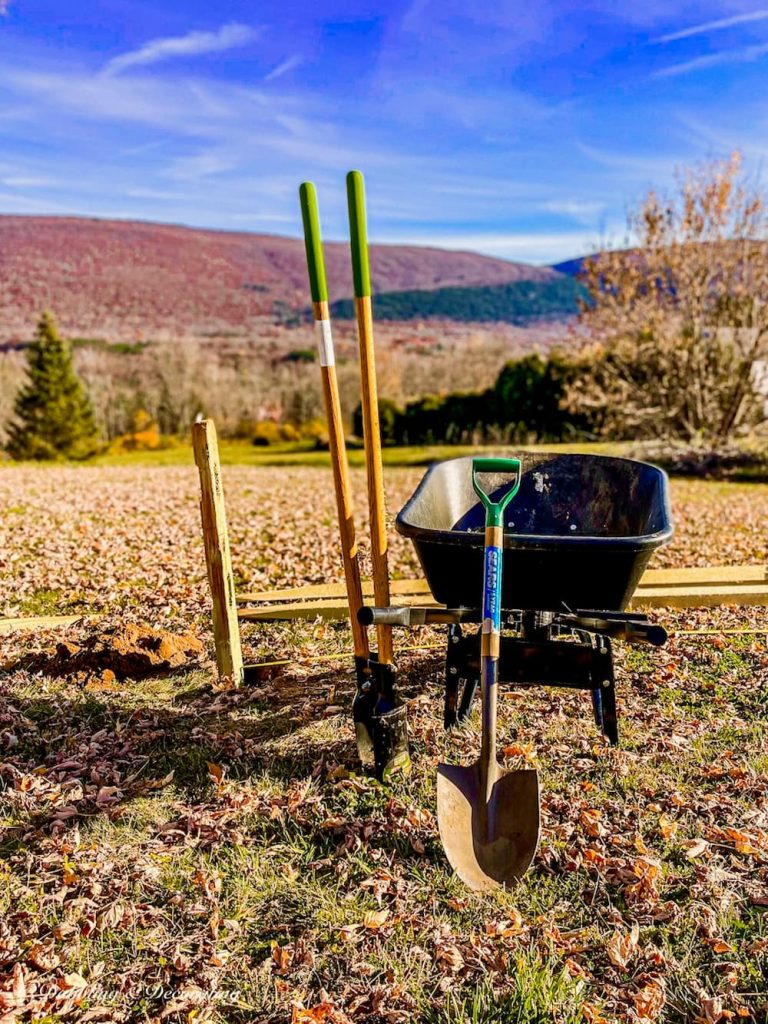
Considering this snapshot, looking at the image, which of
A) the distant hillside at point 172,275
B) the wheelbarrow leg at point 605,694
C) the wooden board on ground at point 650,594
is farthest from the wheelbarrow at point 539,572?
the distant hillside at point 172,275

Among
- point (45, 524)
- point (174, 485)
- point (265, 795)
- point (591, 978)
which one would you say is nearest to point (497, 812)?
point (591, 978)

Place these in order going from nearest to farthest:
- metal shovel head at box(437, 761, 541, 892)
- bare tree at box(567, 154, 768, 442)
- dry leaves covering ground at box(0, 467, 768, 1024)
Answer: dry leaves covering ground at box(0, 467, 768, 1024) → metal shovel head at box(437, 761, 541, 892) → bare tree at box(567, 154, 768, 442)

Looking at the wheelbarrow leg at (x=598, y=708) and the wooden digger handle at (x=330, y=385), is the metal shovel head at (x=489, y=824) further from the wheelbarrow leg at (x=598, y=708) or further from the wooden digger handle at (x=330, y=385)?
the wheelbarrow leg at (x=598, y=708)

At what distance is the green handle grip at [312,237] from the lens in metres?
2.89

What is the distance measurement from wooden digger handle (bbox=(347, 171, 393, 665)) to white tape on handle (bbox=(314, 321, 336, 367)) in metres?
0.13

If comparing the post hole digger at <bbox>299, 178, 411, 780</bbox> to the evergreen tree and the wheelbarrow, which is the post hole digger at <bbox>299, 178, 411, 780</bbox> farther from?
the evergreen tree

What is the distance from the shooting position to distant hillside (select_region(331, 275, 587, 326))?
3177 inches

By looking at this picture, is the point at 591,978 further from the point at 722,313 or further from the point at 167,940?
the point at 722,313

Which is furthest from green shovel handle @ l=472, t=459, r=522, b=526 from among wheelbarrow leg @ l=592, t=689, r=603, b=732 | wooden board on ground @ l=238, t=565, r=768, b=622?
wooden board on ground @ l=238, t=565, r=768, b=622

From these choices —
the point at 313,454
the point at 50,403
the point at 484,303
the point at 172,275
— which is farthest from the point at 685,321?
the point at 172,275

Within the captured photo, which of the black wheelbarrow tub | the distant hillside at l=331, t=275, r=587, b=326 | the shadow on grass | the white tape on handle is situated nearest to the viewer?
the black wheelbarrow tub

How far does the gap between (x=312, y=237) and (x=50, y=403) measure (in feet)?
90.3

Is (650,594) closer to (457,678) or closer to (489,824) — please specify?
(457,678)

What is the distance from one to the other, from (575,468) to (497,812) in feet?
6.25
